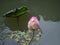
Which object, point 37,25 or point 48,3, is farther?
point 48,3

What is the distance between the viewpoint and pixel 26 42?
121 cm

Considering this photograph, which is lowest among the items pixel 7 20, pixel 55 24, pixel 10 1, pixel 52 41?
pixel 52 41

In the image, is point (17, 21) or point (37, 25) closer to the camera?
point (37, 25)

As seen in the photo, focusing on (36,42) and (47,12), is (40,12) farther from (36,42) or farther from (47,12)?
(36,42)

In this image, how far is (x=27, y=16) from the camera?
4.33 feet

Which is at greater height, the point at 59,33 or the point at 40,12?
the point at 40,12

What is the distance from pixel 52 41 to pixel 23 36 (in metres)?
0.30

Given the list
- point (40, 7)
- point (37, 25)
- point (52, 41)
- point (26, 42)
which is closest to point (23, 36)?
point (26, 42)

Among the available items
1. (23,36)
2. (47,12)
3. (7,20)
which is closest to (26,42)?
(23,36)

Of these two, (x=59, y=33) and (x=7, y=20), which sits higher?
(x=7, y=20)

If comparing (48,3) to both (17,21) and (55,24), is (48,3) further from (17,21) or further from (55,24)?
(17,21)

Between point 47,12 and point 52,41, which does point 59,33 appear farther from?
point 47,12

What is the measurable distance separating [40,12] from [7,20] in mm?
395

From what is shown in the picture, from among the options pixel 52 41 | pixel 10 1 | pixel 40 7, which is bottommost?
pixel 52 41
